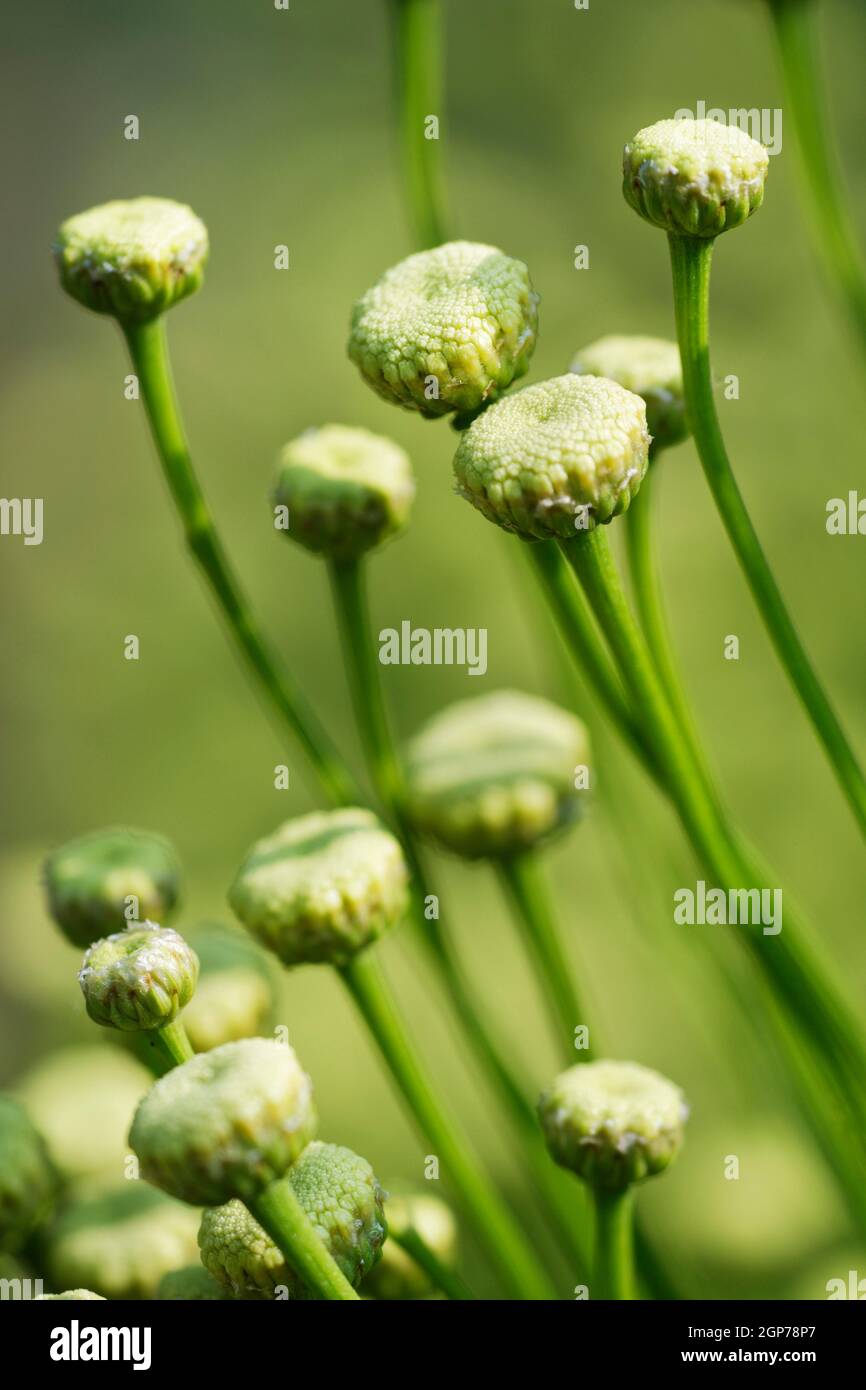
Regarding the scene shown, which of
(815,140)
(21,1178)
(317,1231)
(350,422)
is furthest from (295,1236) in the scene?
(350,422)

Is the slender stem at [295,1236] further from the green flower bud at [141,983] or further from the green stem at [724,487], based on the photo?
the green stem at [724,487]

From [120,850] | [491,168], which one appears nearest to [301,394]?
[491,168]

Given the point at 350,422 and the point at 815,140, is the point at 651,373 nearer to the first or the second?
the point at 815,140

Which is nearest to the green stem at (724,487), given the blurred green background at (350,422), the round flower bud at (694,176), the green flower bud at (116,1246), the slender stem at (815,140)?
the round flower bud at (694,176)

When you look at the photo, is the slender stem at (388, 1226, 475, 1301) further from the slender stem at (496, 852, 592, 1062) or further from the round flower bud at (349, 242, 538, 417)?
the round flower bud at (349, 242, 538, 417)

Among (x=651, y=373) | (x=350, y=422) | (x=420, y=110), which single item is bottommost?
(x=651, y=373)
